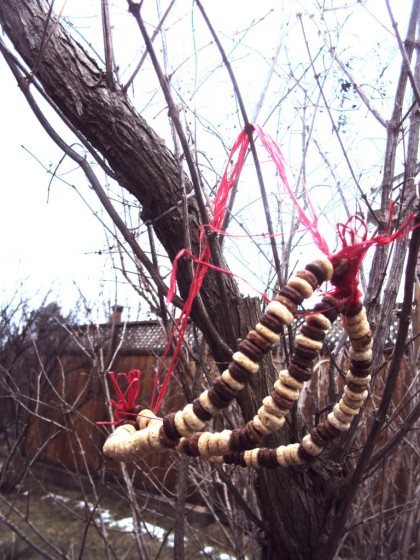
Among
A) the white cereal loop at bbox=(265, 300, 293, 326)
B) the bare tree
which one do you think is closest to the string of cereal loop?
the white cereal loop at bbox=(265, 300, 293, 326)

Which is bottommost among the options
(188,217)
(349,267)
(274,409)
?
(274,409)

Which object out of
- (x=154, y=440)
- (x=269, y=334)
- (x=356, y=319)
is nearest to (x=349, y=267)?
(x=356, y=319)

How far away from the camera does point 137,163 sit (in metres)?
1.08

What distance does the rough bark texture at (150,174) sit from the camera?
3.49 ft

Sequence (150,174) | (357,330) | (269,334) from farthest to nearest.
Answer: (150,174) < (357,330) < (269,334)

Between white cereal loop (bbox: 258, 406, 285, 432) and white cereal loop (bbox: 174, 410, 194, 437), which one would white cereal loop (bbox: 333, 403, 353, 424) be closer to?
white cereal loop (bbox: 258, 406, 285, 432)

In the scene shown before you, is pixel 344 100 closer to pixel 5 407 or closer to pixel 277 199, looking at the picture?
pixel 277 199

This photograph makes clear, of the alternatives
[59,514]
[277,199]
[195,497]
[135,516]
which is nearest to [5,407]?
[59,514]

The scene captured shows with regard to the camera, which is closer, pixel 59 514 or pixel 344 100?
pixel 344 100

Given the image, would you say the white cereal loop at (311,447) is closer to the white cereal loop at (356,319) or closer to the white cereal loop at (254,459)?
the white cereal loop at (254,459)

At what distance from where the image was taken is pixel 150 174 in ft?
3.55

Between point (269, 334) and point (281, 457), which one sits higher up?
point (269, 334)

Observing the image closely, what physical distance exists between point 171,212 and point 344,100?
114 centimetres

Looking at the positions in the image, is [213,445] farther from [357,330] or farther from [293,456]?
[357,330]
